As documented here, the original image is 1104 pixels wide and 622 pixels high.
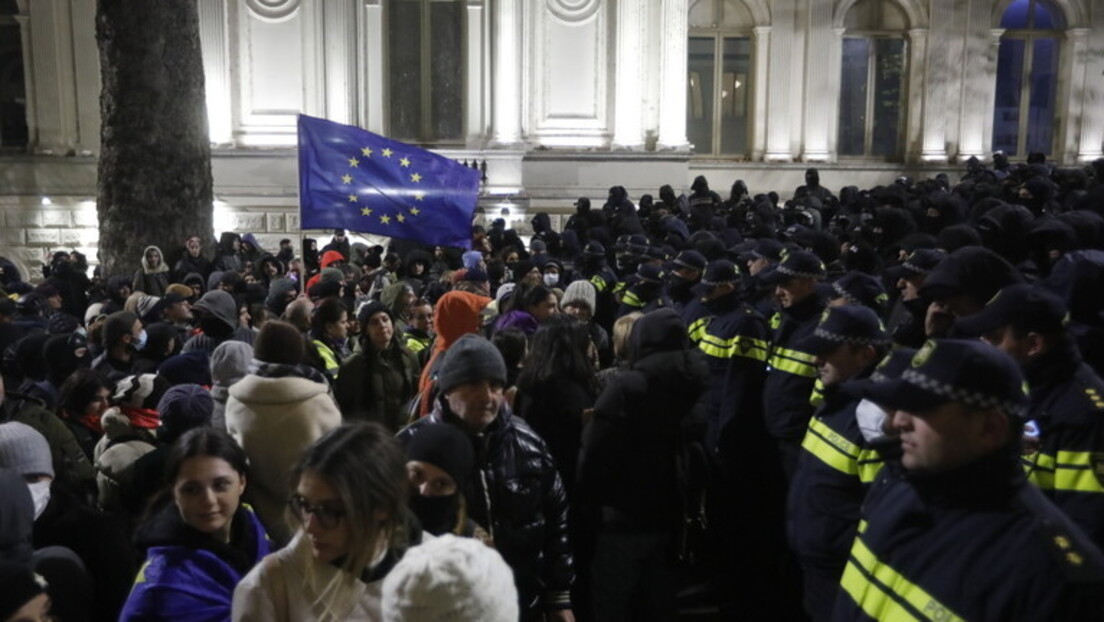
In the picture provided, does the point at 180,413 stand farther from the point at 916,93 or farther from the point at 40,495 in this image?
the point at 916,93

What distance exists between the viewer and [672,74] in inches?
699

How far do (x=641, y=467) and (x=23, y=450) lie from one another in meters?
2.46

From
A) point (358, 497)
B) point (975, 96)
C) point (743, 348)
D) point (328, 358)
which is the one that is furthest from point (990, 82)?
point (358, 497)

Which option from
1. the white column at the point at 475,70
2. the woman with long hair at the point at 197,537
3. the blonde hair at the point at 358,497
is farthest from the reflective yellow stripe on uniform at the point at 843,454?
the white column at the point at 475,70

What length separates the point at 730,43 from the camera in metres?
20.6

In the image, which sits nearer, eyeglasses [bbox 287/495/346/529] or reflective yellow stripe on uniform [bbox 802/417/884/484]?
eyeglasses [bbox 287/495/346/529]

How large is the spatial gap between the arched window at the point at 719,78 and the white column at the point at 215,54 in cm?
909

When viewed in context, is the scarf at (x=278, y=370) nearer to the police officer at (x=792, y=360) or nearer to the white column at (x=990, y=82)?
the police officer at (x=792, y=360)

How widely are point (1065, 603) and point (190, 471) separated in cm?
236

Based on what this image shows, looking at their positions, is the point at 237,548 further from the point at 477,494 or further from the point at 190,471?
the point at 477,494

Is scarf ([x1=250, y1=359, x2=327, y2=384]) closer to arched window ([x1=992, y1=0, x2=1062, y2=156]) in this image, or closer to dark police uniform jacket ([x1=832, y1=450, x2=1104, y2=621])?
dark police uniform jacket ([x1=832, y1=450, x2=1104, y2=621])

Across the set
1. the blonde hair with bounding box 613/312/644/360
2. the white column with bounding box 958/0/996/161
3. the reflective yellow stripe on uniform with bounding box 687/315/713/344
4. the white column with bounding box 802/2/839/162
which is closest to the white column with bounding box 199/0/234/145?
the white column with bounding box 802/2/839/162

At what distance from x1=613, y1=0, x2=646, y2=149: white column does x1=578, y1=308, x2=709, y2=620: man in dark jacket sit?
13.2 metres

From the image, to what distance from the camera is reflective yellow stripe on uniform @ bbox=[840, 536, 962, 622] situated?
252 centimetres
